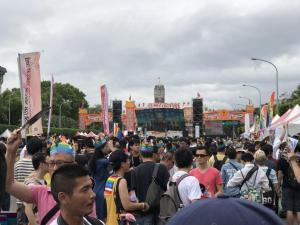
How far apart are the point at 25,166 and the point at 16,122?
82.3 meters

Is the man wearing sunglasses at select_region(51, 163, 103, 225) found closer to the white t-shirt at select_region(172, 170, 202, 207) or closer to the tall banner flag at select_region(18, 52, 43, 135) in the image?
the white t-shirt at select_region(172, 170, 202, 207)

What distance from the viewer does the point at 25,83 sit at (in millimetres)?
10555

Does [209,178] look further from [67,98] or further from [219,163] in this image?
[67,98]

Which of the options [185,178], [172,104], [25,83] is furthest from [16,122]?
[185,178]

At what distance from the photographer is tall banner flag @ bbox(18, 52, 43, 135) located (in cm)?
989

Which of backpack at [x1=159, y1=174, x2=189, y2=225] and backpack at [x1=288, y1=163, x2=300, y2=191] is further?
backpack at [x1=288, y1=163, x2=300, y2=191]

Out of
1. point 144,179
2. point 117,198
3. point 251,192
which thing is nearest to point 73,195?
point 117,198

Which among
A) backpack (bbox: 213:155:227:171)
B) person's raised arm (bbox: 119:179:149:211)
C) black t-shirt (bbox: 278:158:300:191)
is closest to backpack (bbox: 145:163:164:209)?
person's raised arm (bbox: 119:179:149:211)

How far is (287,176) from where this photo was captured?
959 cm

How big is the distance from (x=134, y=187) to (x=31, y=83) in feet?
16.4

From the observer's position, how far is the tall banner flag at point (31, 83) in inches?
389

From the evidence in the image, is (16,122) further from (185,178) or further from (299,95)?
(185,178)

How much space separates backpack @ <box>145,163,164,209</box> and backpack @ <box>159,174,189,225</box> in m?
0.54

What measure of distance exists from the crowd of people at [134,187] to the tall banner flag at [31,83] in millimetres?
1779
